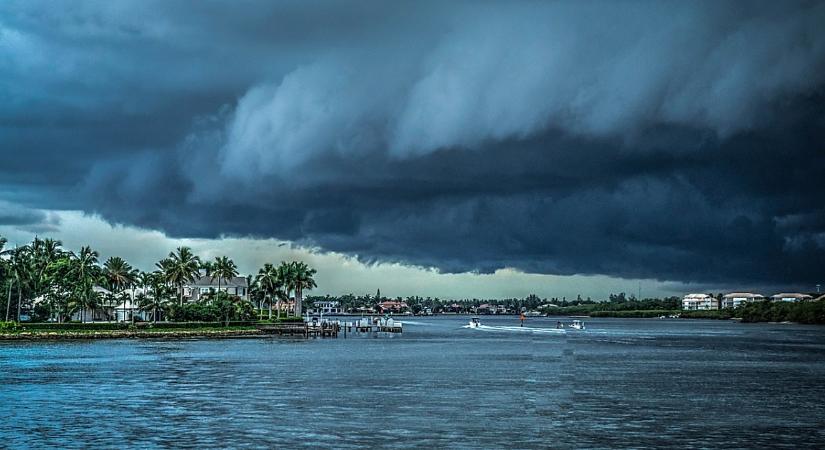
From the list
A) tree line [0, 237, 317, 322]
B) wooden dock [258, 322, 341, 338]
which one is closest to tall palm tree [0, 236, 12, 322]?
tree line [0, 237, 317, 322]

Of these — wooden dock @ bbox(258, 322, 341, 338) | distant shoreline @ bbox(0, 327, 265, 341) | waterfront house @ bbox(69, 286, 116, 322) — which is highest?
waterfront house @ bbox(69, 286, 116, 322)

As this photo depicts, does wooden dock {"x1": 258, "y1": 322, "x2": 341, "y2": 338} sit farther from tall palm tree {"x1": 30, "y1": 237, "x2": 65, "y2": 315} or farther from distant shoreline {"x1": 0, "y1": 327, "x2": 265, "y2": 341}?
tall palm tree {"x1": 30, "y1": 237, "x2": 65, "y2": 315}

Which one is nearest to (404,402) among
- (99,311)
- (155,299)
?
(155,299)

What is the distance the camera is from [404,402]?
51.9 meters

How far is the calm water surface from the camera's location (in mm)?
39344

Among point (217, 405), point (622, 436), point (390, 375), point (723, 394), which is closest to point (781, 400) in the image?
point (723, 394)

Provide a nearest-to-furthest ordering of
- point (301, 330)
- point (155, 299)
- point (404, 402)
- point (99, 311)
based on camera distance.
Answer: point (404, 402)
point (155, 299)
point (301, 330)
point (99, 311)

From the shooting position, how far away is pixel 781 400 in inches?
2179

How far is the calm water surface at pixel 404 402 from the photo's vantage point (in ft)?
129

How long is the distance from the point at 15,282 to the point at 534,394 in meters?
122

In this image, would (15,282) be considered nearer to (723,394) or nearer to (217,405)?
(217,405)

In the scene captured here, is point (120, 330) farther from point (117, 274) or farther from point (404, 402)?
point (404, 402)

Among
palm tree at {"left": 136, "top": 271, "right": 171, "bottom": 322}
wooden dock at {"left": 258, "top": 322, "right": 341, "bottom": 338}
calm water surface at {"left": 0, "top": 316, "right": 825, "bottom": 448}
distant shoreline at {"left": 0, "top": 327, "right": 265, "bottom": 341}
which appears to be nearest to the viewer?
calm water surface at {"left": 0, "top": 316, "right": 825, "bottom": 448}

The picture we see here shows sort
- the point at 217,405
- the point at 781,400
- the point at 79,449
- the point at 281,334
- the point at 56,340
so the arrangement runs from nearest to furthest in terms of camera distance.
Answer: the point at 79,449
the point at 217,405
the point at 781,400
the point at 56,340
the point at 281,334
